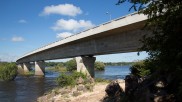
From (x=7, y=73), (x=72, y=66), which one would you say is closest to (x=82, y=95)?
(x=7, y=73)

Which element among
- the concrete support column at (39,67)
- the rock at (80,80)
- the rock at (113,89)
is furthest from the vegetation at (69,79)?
the concrete support column at (39,67)

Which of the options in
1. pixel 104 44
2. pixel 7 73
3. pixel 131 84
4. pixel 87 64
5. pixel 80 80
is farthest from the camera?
pixel 7 73

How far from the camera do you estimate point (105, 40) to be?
137 feet

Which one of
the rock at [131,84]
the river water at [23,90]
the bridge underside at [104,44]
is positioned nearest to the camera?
the rock at [131,84]

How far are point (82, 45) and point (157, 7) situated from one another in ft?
126

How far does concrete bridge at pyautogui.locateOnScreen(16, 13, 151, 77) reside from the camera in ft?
109

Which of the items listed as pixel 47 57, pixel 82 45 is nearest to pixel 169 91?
pixel 82 45

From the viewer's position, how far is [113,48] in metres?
40.1

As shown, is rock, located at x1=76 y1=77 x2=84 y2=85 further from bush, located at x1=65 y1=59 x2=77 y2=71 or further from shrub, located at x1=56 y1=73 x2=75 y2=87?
bush, located at x1=65 y1=59 x2=77 y2=71

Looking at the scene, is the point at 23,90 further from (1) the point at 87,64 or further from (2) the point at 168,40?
(2) the point at 168,40

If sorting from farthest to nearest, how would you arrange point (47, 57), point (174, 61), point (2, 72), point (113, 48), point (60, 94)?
point (47, 57) < point (2, 72) < point (113, 48) < point (60, 94) < point (174, 61)

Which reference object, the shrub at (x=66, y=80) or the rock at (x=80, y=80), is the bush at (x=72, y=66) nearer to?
the shrub at (x=66, y=80)

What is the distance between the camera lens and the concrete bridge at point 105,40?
33281 mm

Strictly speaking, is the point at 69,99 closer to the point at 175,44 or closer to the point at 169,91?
the point at 169,91
